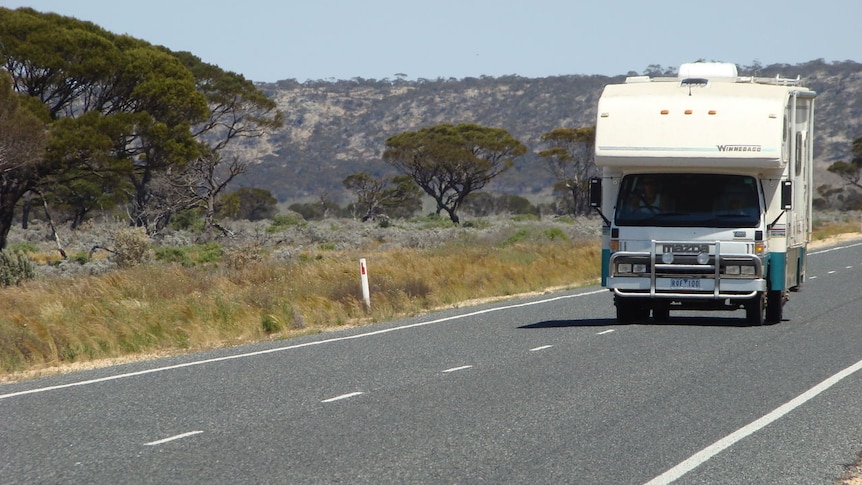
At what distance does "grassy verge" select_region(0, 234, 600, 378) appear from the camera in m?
15.2

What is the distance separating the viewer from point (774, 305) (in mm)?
16891

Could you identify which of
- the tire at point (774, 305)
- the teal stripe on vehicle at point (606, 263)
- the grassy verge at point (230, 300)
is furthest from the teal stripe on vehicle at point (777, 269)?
the grassy verge at point (230, 300)

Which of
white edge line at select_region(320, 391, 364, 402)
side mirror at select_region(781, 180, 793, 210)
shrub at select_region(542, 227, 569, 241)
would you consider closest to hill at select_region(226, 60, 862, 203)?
shrub at select_region(542, 227, 569, 241)

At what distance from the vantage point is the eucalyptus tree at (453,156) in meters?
72.4

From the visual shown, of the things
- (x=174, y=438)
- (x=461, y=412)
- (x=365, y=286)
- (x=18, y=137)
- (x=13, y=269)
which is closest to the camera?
→ (x=174, y=438)

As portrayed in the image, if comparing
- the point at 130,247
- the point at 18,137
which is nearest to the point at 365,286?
the point at 130,247

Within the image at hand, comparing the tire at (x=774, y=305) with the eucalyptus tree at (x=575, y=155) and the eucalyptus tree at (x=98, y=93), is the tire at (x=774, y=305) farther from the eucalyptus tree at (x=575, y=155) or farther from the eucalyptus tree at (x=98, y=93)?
the eucalyptus tree at (x=575, y=155)

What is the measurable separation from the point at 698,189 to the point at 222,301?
25.0 feet

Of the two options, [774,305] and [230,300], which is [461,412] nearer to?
[774,305]

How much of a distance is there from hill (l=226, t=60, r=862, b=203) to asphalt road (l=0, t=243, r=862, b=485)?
404 feet

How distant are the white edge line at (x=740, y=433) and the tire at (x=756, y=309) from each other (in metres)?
4.69

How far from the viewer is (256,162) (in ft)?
494

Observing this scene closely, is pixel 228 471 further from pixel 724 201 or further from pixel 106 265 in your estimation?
pixel 106 265

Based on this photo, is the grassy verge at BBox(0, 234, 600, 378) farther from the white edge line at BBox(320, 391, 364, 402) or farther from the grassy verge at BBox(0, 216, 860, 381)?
the white edge line at BBox(320, 391, 364, 402)
